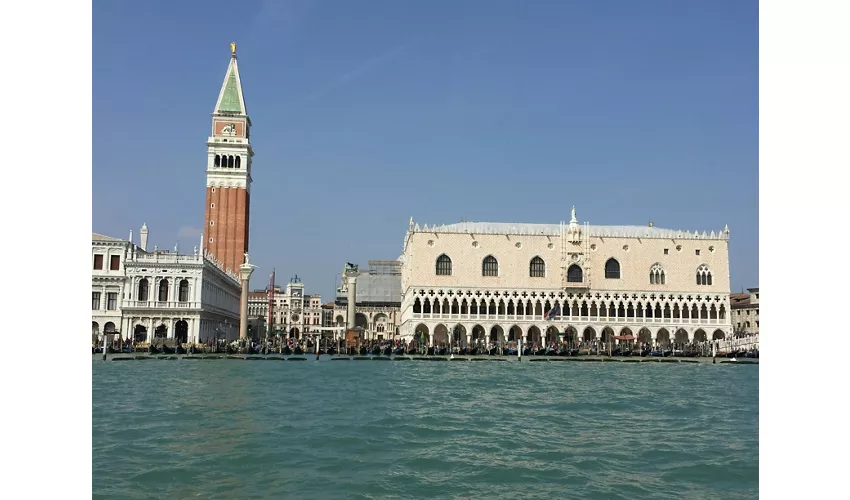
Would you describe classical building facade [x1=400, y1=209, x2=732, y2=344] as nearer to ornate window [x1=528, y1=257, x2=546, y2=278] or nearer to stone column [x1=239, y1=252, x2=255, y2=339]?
ornate window [x1=528, y1=257, x2=546, y2=278]

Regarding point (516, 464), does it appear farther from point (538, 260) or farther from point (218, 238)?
point (218, 238)

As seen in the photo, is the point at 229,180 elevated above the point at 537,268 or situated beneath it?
elevated above

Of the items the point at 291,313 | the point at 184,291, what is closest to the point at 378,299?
the point at 291,313

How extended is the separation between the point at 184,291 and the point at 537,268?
17.9m

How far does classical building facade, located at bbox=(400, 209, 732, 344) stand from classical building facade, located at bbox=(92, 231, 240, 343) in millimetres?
10996

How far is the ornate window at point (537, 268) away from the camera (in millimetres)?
40156

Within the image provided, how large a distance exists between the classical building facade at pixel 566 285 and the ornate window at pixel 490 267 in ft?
0.20

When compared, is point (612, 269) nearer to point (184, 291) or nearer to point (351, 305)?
point (351, 305)

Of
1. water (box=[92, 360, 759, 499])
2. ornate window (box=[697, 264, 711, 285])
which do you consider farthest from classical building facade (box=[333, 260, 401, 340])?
water (box=[92, 360, 759, 499])

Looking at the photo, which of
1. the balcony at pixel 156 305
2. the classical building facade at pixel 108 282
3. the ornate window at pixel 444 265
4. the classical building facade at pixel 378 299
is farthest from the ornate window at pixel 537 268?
the classical building facade at pixel 108 282

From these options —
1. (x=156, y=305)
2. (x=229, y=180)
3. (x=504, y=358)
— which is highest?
(x=229, y=180)

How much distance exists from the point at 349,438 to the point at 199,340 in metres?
29.2

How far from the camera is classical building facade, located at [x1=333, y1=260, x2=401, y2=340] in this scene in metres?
60.5

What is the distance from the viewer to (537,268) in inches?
1586
